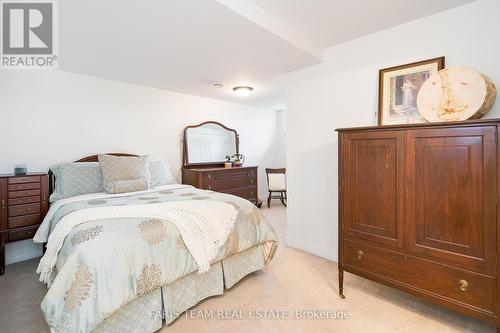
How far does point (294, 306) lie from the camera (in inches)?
74.5

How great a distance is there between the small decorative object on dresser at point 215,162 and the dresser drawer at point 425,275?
2.59 m

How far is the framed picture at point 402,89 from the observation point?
2082 millimetres

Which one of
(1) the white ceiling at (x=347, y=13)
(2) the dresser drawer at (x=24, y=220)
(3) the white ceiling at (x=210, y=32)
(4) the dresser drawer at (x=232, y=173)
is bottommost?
(2) the dresser drawer at (x=24, y=220)

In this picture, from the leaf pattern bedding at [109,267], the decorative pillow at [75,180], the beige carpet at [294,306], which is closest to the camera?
the leaf pattern bedding at [109,267]

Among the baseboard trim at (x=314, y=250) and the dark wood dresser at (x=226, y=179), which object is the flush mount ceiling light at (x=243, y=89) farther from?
the baseboard trim at (x=314, y=250)

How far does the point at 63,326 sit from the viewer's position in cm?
125

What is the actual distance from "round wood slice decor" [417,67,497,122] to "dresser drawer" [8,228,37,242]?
12.8 ft

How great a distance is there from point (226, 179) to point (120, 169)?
73.9 inches

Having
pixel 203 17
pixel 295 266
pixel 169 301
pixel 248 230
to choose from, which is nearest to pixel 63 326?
pixel 169 301

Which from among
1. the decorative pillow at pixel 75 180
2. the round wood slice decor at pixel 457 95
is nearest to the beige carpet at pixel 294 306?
the decorative pillow at pixel 75 180

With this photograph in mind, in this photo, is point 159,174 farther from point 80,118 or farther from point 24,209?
point 24,209

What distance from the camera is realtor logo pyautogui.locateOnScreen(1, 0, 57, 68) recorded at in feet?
6.19

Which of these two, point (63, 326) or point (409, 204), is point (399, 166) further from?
point (63, 326)

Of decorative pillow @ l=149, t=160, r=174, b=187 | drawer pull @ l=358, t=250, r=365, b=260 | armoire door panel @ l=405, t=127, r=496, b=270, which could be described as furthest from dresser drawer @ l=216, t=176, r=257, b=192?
armoire door panel @ l=405, t=127, r=496, b=270
